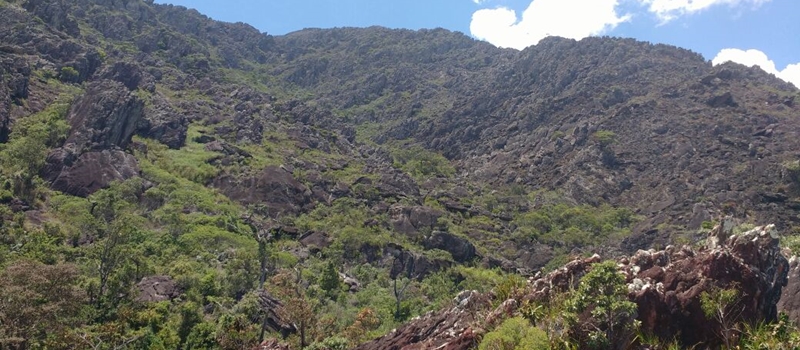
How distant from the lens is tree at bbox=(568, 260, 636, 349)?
19.2 meters

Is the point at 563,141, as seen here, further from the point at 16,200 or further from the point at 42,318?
the point at 42,318

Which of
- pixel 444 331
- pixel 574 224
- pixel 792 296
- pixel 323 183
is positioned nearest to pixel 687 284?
pixel 792 296

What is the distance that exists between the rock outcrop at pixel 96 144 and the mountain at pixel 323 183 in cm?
27

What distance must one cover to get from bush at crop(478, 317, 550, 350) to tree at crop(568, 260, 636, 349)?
158 centimetres

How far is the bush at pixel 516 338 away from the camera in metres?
18.7

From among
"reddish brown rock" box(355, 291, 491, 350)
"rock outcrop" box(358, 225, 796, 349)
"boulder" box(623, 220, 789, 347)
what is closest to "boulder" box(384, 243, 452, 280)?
"reddish brown rock" box(355, 291, 491, 350)

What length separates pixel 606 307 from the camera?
19281 millimetres

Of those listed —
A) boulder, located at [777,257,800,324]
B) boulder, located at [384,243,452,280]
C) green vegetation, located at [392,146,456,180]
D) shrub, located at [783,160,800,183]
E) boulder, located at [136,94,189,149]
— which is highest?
shrub, located at [783,160,800,183]

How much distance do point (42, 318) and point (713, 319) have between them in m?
31.8

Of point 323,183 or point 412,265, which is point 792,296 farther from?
point 323,183

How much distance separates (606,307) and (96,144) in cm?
7233

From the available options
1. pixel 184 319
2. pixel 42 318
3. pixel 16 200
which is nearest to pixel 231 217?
pixel 16 200

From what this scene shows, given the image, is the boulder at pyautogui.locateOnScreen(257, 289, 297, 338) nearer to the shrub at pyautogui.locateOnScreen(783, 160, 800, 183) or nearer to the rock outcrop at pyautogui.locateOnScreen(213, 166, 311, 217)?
the rock outcrop at pyautogui.locateOnScreen(213, 166, 311, 217)

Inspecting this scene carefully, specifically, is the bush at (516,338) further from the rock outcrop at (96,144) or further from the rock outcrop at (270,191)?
the rock outcrop at (270,191)
